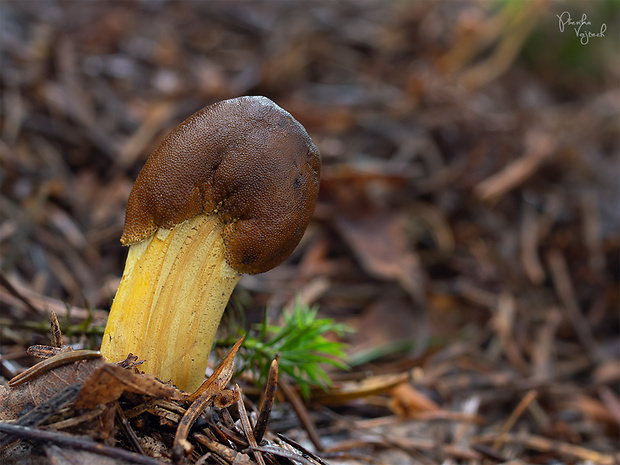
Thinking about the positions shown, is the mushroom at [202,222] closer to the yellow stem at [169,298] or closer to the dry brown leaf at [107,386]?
the yellow stem at [169,298]

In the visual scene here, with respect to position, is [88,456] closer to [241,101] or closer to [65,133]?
[241,101]

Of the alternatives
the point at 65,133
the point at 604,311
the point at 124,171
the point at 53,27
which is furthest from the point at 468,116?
Answer: the point at 53,27

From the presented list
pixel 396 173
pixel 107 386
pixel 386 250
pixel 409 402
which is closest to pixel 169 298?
pixel 107 386

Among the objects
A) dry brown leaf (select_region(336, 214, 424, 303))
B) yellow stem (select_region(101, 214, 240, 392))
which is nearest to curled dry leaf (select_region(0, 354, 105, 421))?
yellow stem (select_region(101, 214, 240, 392))

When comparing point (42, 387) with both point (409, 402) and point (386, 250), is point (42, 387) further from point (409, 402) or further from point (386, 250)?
point (386, 250)

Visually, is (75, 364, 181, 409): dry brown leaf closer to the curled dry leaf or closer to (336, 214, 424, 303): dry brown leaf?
the curled dry leaf

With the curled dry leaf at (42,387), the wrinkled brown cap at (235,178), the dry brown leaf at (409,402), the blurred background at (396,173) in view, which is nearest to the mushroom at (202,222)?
the wrinkled brown cap at (235,178)

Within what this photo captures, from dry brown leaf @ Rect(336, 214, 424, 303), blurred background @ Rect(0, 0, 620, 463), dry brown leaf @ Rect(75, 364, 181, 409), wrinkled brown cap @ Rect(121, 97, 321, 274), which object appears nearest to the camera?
dry brown leaf @ Rect(75, 364, 181, 409)
